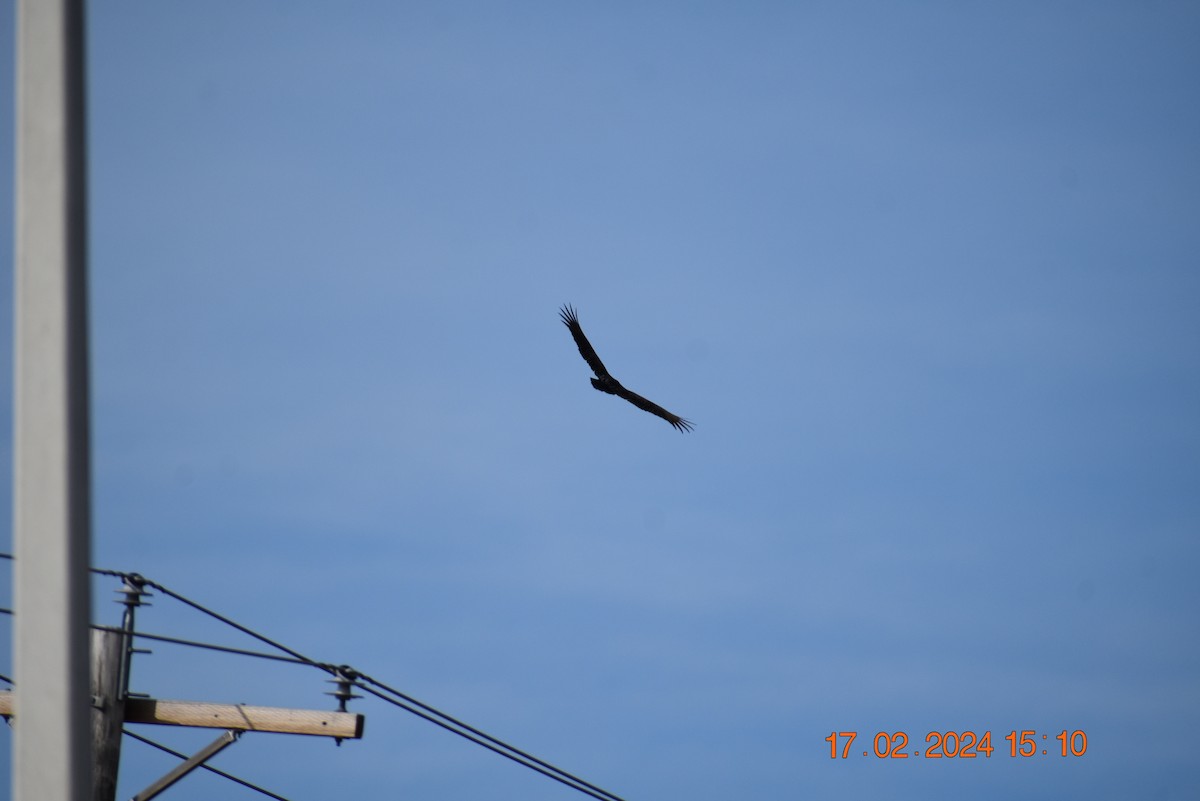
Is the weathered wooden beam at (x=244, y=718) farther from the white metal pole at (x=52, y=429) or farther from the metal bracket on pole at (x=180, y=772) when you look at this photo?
the white metal pole at (x=52, y=429)

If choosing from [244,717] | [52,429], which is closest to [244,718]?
[244,717]

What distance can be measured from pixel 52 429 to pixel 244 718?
681cm

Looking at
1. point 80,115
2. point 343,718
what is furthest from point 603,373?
point 80,115

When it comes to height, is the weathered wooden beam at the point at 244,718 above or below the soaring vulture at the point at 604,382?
below

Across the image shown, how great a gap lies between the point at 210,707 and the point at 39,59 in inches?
287

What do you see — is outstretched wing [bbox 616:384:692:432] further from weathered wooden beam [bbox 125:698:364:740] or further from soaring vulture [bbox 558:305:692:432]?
weathered wooden beam [bbox 125:698:364:740]

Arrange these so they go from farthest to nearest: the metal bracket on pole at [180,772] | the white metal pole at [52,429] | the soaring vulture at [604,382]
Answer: the soaring vulture at [604,382] < the metal bracket on pole at [180,772] < the white metal pole at [52,429]

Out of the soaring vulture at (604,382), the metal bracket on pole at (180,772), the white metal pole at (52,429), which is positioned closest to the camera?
the white metal pole at (52,429)

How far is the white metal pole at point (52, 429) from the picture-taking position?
4.44 metres

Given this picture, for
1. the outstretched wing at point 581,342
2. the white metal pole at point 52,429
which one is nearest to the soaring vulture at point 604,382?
the outstretched wing at point 581,342

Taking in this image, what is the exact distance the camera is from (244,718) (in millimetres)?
10781

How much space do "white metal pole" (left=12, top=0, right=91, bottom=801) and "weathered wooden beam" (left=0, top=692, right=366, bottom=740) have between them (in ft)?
20.5

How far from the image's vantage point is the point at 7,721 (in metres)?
12.0

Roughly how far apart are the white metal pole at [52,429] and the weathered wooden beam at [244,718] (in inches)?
246
